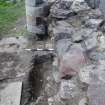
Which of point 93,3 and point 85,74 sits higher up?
point 85,74

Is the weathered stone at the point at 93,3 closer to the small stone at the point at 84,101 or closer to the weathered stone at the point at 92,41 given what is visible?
the weathered stone at the point at 92,41

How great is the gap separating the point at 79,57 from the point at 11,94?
115cm

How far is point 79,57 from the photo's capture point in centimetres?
337

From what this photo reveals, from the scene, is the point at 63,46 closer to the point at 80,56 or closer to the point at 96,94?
the point at 80,56

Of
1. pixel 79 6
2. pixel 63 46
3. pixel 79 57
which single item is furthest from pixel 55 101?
pixel 79 6

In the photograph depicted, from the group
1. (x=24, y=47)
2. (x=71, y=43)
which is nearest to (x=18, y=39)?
(x=24, y=47)

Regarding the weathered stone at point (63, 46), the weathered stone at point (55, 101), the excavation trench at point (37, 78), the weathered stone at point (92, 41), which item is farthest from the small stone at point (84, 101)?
the weathered stone at point (63, 46)

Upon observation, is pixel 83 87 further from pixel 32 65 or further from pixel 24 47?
pixel 24 47

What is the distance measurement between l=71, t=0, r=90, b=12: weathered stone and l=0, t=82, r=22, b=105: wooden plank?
5.49 feet

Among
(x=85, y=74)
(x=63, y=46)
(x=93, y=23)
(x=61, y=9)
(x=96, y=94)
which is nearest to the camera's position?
(x=96, y=94)

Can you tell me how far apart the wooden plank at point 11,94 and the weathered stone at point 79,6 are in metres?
1.67

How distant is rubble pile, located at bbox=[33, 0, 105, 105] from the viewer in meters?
2.88

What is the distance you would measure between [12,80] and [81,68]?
148 cm

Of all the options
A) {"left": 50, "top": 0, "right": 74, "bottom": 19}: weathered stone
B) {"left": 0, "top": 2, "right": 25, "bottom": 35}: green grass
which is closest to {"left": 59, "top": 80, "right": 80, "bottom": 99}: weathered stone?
{"left": 50, "top": 0, "right": 74, "bottom": 19}: weathered stone
